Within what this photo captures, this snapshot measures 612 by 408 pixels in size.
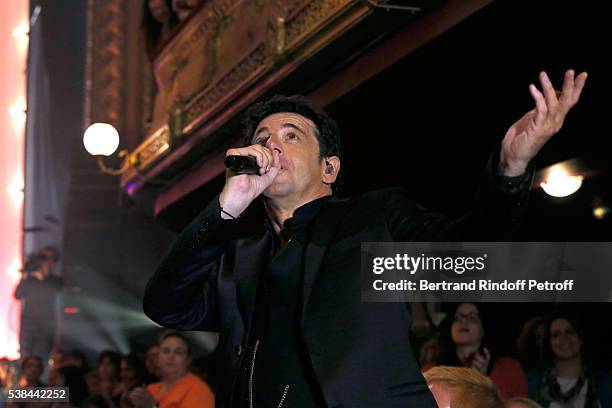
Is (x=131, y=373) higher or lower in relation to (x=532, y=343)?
higher

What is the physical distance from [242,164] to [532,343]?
298 cm

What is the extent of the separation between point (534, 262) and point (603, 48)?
984mm

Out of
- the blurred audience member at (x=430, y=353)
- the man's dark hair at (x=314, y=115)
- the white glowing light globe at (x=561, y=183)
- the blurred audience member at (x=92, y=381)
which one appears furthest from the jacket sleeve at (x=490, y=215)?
the blurred audience member at (x=92, y=381)

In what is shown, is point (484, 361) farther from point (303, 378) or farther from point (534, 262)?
point (303, 378)

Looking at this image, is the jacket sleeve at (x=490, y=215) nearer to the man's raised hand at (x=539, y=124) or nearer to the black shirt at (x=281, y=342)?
the man's raised hand at (x=539, y=124)

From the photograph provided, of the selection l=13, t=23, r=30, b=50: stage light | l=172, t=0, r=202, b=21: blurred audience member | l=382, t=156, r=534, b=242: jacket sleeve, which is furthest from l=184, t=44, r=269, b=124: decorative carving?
l=382, t=156, r=534, b=242: jacket sleeve

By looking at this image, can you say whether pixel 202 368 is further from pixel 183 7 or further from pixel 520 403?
pixel 520 403

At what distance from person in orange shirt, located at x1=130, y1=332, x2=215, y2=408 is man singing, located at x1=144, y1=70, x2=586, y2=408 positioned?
256 cm

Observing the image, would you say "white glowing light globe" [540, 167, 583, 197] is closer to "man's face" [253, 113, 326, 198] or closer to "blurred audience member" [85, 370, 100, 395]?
"blurred audience member" [85, 370, 100, 395]

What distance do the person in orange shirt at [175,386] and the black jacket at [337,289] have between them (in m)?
2.58

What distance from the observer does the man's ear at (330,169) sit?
9.21 feet

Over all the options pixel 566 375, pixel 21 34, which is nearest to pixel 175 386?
pixel 566 375

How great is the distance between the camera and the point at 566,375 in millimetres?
4746

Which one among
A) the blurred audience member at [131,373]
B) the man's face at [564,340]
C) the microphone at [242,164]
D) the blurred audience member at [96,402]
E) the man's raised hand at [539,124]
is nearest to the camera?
the man's raised hand at [539,124]
